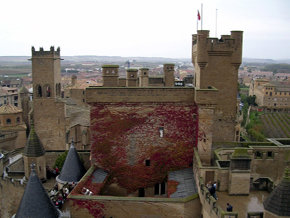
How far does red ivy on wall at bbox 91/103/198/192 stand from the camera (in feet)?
86.4

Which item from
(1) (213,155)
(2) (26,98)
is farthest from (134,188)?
(2) (26,98)

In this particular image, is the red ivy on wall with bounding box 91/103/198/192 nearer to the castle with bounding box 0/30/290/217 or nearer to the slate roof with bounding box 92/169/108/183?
the castle with bounding box 0/30/290/217

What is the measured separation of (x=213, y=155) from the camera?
2688 cm

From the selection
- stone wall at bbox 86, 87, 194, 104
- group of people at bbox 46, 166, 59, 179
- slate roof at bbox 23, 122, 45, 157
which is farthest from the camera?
group of people at bbox 46, 166, 59, 179

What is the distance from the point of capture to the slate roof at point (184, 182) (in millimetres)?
22344

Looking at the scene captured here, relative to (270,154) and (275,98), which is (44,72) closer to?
(270,154)

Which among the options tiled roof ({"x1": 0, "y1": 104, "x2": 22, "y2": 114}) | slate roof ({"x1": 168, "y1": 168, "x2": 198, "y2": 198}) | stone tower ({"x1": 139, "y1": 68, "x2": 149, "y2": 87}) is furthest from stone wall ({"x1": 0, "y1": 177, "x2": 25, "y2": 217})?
tiled roof ({"x1": 0, "y1": 104, "x2": 22, "y2": 114})

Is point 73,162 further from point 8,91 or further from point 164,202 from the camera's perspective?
point 8,91

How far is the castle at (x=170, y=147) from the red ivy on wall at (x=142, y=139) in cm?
8

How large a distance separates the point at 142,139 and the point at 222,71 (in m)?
9.48

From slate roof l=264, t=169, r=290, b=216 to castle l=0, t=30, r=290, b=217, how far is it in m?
6.15

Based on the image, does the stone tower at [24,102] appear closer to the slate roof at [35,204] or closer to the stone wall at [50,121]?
the stone wall at [50,121]

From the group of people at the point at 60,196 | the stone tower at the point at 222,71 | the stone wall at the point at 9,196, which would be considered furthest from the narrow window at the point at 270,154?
the stone wall at the point at 9,196

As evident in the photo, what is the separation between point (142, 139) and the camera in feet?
87.3
